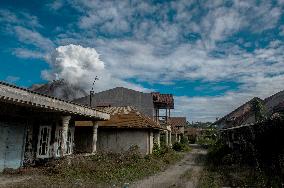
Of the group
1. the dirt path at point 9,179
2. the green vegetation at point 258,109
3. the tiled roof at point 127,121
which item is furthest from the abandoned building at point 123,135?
the green vegetation at point 258,109

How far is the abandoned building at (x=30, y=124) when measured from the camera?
1233cm

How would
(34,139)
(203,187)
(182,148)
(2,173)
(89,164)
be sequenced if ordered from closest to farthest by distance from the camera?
(203,187), (2,173), (89,164), (34,139), (182,148)

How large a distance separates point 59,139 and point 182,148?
22.9 m

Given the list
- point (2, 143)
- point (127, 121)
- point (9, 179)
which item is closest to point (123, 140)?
point (127, 121)

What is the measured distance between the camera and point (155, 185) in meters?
13.0

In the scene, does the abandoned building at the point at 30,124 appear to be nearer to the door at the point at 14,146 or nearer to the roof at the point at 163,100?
the door at the point at 14,146

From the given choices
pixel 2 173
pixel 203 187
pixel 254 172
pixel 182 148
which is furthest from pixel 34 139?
pixel 182 148

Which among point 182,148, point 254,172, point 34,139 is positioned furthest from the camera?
point 182,148

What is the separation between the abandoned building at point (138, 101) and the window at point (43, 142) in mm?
17013

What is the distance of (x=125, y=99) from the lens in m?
37.0

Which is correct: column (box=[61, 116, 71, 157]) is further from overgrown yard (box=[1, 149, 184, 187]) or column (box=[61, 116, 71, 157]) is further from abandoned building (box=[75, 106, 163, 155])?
abandoned building (box=[75, 106, 163, 155])

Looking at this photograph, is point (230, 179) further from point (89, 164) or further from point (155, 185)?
point (89, 164)

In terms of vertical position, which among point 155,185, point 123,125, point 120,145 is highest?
point 123,125

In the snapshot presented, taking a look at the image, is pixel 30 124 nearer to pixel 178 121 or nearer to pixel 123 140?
pixel 123 140
